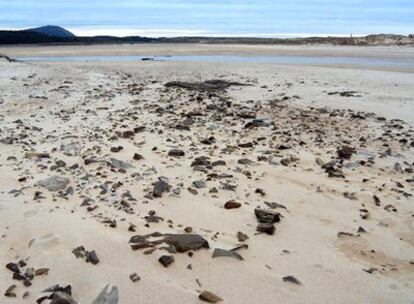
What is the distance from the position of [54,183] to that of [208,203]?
1.93 meters

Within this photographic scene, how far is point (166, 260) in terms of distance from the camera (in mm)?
4211

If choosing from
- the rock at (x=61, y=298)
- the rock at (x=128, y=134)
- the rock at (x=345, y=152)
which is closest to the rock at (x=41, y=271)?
the rock at (x=61, y=298)

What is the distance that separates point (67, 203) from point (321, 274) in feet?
9.49

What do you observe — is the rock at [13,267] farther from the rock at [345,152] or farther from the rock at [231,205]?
the rock at [345,152]

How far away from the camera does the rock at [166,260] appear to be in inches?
165

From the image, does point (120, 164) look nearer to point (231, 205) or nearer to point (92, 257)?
point (231, 205)

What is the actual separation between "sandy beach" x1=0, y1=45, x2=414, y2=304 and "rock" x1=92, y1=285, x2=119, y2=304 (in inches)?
1.7

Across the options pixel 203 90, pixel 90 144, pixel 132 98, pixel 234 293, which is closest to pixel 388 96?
pixel 203 90

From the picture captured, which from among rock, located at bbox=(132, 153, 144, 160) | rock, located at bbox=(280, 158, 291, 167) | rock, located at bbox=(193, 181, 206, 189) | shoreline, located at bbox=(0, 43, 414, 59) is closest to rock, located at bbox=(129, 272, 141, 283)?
rock, located at bbox=(193, 181, 206, 189)

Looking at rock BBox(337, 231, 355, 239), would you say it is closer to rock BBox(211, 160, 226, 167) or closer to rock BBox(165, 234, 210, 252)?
rock BBox(165, 234, 210, 252)

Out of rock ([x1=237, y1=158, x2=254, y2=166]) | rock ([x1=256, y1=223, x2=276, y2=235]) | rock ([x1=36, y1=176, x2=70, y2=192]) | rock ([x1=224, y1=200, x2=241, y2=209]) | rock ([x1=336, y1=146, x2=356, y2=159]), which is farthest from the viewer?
rock ([x1=336, y1=146, x2=356, y2=159])

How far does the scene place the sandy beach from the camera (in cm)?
402

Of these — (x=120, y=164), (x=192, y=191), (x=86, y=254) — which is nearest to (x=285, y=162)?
(x=192, y=191)

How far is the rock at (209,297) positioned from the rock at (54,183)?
282 centimetres
